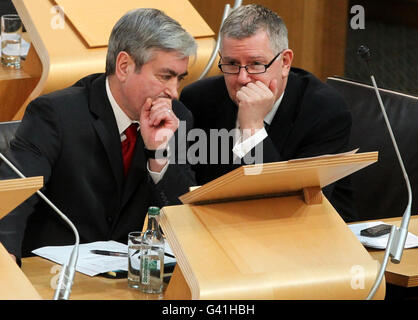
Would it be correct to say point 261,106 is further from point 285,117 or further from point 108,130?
point 108,130

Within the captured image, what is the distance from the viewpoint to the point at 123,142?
275cm

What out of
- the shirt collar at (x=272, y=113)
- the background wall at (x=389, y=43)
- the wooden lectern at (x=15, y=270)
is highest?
the wooden lectern at (x=15, y=270)

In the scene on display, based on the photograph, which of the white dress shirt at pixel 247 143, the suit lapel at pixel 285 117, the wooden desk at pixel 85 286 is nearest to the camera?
the wooden desk at pixel 85 286

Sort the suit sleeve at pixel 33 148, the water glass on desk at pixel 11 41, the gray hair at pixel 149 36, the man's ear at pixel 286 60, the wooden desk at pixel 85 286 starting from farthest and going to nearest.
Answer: the water glass on desk at pixel 11 41 → the man's ear at pixel 286 60 → the gray hair at pixel 149 36 → the suit sleeve at pixel 33 148 → the wooden desk at pixel 85 286

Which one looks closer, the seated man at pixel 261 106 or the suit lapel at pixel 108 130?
the suit lapel at pixel 108 130

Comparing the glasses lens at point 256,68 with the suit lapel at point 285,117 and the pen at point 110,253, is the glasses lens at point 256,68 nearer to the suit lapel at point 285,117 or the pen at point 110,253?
the suit lapel at point 285,117

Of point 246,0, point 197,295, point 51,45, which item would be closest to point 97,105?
point 51,45

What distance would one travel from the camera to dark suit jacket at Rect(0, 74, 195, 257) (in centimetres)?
266

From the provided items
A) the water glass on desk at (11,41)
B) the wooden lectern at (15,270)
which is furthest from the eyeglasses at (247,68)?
the water glass on desk at (11,41)

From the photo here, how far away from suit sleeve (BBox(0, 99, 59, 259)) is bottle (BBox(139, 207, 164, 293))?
0.44 metres

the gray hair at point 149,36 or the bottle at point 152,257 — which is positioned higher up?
the gray hair at point 149,36

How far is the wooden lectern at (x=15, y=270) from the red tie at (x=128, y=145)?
95 centimetres

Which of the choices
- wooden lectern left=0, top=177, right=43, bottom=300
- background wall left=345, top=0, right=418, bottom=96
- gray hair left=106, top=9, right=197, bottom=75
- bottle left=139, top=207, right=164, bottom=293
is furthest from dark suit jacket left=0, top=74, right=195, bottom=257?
background wall left=345, top=0, right=418, bottom=96

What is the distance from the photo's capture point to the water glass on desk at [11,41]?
153 inches
